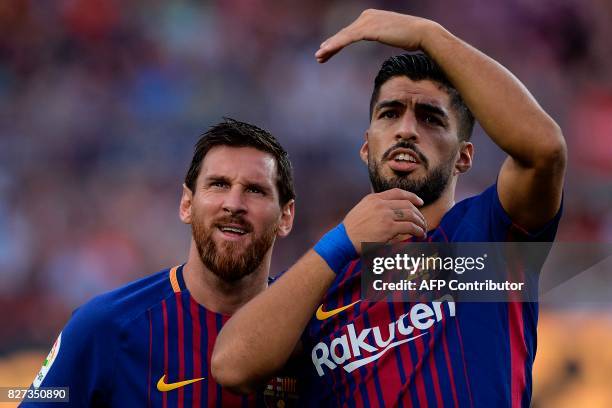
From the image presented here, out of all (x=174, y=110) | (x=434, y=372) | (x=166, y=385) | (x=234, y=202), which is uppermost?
(x=174, y=110)

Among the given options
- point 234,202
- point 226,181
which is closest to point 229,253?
point 234,202

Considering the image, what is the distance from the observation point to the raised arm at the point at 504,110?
250 centimetres

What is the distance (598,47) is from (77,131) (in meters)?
5.24

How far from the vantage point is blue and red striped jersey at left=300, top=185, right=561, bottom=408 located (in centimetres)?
269

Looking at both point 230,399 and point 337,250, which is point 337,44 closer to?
point 337,250

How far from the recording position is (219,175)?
10.8 ft

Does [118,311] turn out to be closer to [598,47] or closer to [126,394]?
[126,394]

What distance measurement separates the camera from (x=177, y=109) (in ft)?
26.3

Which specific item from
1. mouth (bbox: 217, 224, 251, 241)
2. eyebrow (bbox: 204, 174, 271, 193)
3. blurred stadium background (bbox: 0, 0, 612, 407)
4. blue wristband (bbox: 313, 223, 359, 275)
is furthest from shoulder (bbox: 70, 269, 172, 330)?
blurred stadium background (bbox: 0, 0, 612, 407)

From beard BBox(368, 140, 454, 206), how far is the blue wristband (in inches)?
13.9

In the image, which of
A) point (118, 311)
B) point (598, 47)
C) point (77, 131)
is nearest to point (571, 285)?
point (598, 47)

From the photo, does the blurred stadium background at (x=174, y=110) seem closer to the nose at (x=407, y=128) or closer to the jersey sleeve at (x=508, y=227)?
the nose at (x=407, y=128)

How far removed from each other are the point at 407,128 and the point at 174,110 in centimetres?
530

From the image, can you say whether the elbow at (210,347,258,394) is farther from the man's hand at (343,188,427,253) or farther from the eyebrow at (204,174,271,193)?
the eyebrow at (204,174,271,193)
